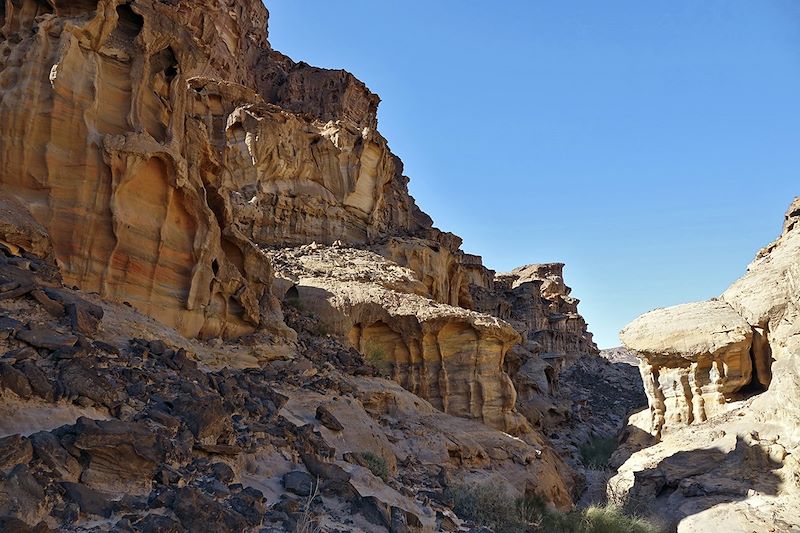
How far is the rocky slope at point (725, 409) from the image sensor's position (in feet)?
51.5

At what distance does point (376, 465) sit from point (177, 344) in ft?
13.7

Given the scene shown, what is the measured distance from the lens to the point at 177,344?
1040 cm

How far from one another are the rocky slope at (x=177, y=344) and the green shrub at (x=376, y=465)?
5 centimetres

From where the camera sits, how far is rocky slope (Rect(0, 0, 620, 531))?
5715 mm

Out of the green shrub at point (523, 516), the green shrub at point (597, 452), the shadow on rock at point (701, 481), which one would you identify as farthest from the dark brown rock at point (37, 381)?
the green shrub at point (597, 452)

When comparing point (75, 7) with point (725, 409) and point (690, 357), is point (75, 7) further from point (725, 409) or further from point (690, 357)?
point (725, 409)

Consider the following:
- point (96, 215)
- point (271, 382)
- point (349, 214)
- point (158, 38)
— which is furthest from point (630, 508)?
point (349, 214)

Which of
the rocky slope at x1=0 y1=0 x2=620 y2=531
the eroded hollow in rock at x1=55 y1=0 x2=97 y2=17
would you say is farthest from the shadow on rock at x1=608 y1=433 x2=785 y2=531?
the eroded hollow in rock at x1=55 y1=0 x2=97 y2=17

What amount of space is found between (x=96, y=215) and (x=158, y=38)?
4435 mm

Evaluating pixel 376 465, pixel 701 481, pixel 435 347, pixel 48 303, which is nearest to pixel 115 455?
pixel 48 303

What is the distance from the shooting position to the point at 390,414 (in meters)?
16.2

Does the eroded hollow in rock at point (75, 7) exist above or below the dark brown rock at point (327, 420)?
above

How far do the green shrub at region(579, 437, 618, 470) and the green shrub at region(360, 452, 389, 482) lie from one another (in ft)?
64.9

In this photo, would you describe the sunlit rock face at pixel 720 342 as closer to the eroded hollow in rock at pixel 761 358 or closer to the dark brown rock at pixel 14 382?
the eroded hollow in rock at pixel 761 358
